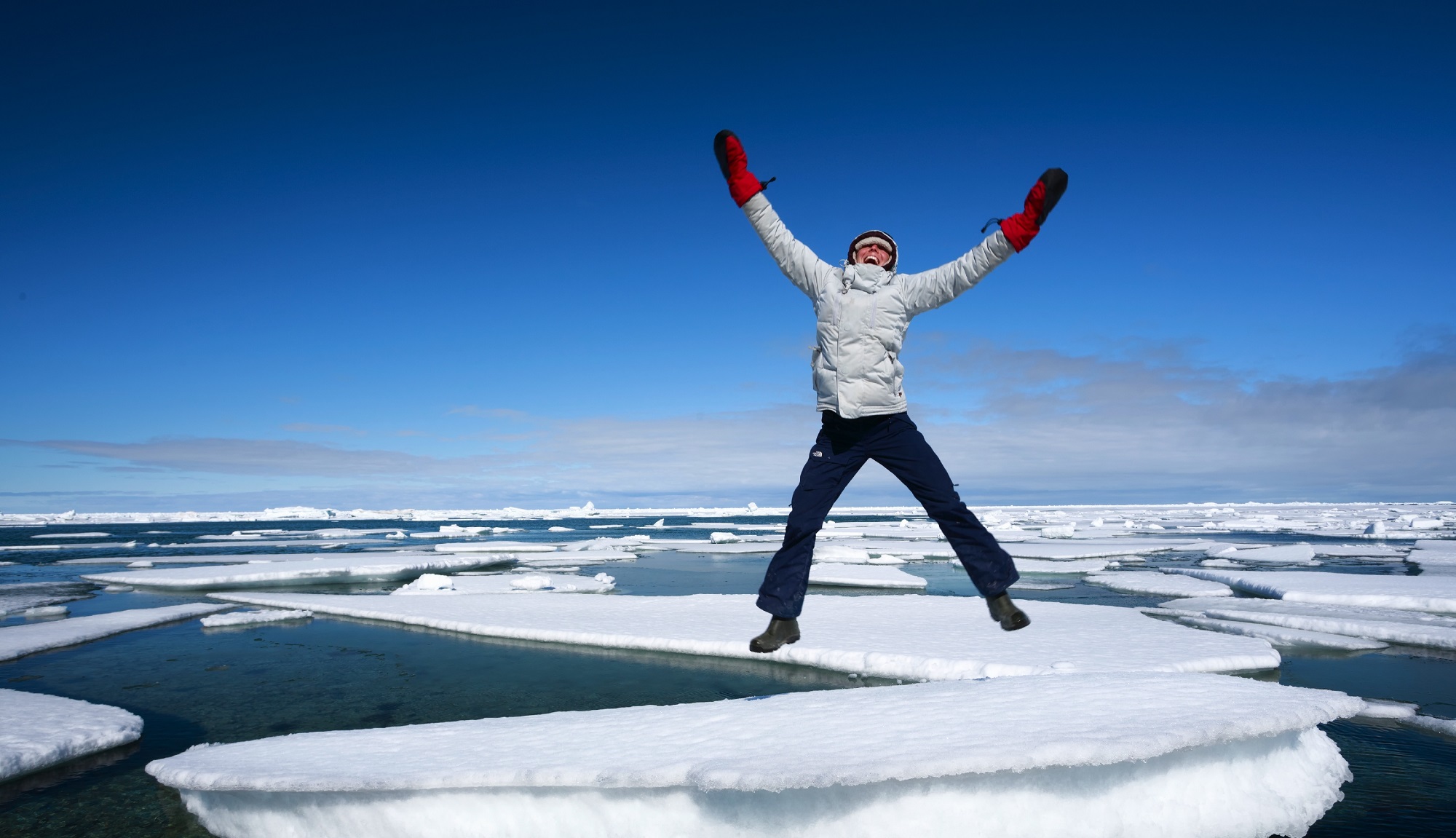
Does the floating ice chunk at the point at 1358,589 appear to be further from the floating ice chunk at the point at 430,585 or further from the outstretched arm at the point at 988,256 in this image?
the floating ice chunk at the point at 430,585

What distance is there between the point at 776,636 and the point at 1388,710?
10.7ft

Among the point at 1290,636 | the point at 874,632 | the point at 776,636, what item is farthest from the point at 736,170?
the point at 1290,636

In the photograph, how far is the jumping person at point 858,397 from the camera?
105 inches

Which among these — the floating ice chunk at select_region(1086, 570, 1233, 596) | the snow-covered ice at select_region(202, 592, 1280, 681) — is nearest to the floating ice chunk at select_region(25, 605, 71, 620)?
the snow-covered ice at select_region(202, 592, 1280, 681)

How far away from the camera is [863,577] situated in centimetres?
1031

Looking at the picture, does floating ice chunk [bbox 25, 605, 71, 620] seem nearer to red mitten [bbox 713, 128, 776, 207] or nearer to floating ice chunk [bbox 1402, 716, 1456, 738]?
red mitten [bbox 713, 128, 776, 207]

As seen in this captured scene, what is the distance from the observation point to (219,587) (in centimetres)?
1096

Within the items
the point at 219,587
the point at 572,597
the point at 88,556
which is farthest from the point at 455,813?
the point at 88,556

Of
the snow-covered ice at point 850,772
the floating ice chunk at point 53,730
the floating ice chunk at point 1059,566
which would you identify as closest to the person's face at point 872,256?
the snow-covered ice at point 850,772

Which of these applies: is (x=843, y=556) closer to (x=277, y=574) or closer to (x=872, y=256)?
(x=277, y=574)

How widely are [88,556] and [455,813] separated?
23896 millimetres

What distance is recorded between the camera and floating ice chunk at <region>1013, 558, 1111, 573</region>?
1248 cm

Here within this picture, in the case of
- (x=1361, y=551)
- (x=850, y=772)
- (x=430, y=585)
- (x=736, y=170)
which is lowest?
(x=1361, y=551)

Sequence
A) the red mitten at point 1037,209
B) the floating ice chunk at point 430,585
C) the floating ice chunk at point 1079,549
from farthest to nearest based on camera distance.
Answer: the floating ice chunk at point 1079,549
the floating ice chunk at point 430,585
the red mitten at point 1037,209
